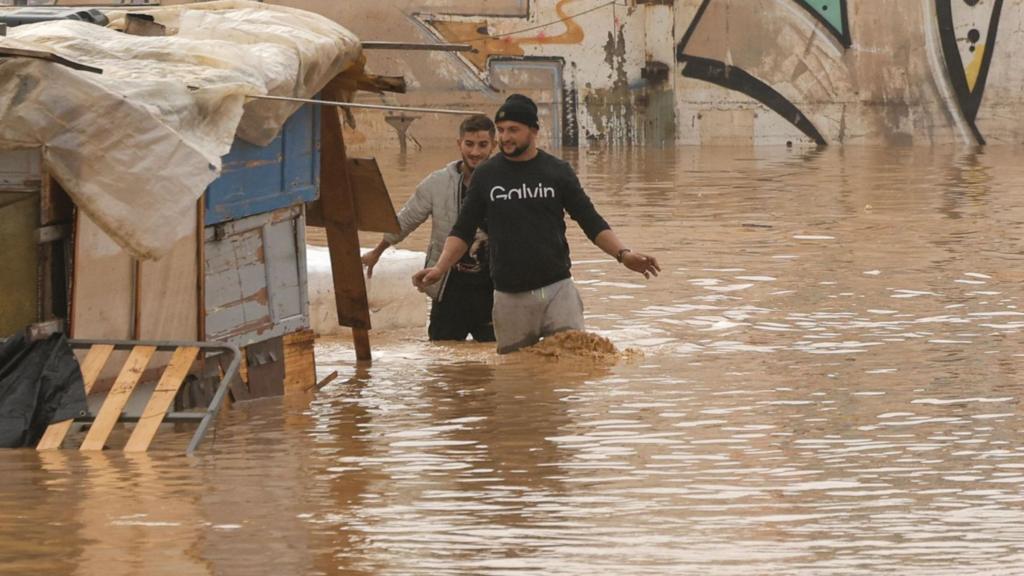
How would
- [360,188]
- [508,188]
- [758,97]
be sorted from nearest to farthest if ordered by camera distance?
[508,188] < [360,188] < [758,97]

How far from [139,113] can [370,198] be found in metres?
2.93

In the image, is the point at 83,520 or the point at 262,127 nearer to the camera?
the point at 83,520

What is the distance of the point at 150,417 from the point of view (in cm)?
833

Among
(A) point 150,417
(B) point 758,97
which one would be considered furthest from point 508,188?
(B) point 758,97

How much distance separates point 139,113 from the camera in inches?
327

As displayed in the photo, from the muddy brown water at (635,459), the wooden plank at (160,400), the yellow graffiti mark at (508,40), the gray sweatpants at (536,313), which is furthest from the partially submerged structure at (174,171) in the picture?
the yellow graffiti mark at (508,40)

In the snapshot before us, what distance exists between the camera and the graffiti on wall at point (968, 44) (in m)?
31.7

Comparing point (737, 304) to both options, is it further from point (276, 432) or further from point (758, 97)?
point (758, 97)

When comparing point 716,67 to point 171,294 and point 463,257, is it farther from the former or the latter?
point 171,294

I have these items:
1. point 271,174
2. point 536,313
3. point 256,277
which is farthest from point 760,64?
point 256,277

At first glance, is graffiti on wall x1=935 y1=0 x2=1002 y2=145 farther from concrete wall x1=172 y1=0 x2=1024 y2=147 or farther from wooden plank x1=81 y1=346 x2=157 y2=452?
wooden plank x1=81 y1=346 x2=157 y2=452

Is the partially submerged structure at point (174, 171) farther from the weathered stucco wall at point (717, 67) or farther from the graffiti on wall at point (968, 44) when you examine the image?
the graffiti on wall at point (968, 44)

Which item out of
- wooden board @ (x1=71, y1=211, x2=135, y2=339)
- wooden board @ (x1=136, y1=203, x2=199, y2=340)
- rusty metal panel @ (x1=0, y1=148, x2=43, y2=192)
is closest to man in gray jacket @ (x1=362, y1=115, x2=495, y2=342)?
wooden board @ (x1=136, y1=203, x2=199, y2=340)

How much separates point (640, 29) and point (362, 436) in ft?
83.5
